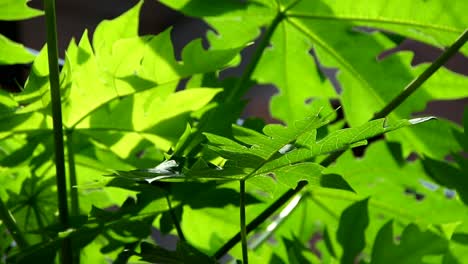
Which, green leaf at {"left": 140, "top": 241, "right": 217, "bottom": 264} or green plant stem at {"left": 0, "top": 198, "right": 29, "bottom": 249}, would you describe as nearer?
green leaf at {"left": 140, "top": 241, "right": 217, "bottom": 264}

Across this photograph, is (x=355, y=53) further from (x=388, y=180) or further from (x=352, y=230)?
(x=352, y=230)

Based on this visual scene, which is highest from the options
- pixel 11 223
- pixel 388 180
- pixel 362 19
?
pixel 362 19

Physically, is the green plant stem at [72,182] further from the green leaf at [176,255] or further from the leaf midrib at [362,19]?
the leaf midrib at [362,19]

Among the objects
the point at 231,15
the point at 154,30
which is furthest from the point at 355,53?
the point at 154,30

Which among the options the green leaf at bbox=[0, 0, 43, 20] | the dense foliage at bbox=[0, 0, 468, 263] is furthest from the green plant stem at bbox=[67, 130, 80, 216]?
the green leaf at bbox=[0, 0, 43, 20]

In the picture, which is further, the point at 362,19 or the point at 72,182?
the point at 362,19

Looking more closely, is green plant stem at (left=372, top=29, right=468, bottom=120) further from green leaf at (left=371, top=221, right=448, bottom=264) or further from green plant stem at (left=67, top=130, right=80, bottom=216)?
green plant stem at (left=67, top=130, right=80, bottom=216)

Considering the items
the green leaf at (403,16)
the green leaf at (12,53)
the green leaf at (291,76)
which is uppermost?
the green leaf at (12,53)

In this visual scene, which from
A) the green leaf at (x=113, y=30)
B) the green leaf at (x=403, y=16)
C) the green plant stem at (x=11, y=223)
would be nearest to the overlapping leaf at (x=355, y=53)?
the green leaf at (x=403, y=16)
